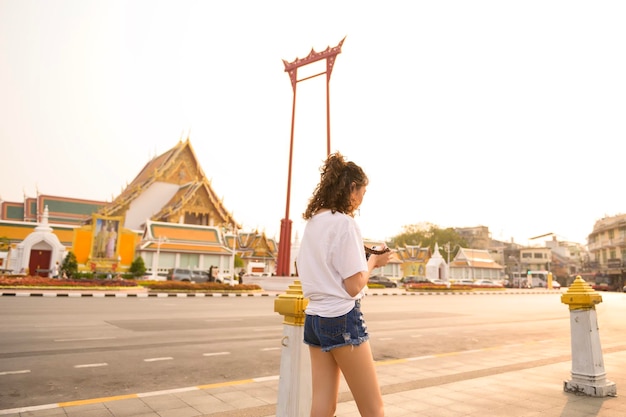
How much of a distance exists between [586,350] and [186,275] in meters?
29.6

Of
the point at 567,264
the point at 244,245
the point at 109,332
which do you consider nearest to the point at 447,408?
the point at 109,332

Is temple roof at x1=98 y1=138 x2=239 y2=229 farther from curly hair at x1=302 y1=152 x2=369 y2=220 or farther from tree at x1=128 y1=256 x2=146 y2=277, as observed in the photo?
curly hair at x1=302 y1=152 x2=369 y2=220

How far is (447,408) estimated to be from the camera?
394 cm

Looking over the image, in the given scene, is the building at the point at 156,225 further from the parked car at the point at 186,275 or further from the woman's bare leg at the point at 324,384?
the woman's bare leg at the point at 324,384

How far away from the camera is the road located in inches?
191

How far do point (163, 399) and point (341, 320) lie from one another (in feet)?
9.75

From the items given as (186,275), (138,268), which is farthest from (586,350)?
(138,268)

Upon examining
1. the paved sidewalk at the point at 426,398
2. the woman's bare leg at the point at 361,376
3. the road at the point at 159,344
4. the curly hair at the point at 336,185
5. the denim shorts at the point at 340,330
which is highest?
the curly hair at the point at 336,185

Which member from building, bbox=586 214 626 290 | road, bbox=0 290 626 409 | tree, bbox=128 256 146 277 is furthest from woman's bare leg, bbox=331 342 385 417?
building, bbox=586 214 626 290

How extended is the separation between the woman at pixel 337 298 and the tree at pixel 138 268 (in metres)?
31.5

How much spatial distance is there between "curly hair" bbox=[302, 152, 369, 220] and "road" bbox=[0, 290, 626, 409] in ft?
11.4

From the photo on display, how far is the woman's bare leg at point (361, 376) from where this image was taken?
6.43 feet

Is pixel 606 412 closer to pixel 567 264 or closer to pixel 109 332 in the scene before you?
pixel 109 332

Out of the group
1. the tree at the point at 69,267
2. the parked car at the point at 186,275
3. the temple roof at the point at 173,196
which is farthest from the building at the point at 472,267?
the tree at the point at 69,267
